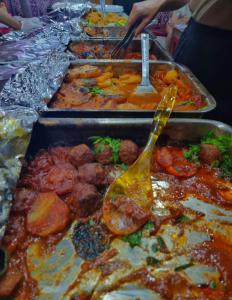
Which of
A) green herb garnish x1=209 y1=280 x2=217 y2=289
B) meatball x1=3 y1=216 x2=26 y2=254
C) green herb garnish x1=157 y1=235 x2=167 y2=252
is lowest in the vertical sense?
meatball x1=3 y1=216 x2=26 y2=254

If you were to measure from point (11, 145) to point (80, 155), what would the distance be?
0.45 metres

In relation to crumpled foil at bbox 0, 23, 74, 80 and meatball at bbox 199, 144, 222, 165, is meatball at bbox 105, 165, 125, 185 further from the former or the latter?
crumpled foil at bbox 0, 23, 74, 80

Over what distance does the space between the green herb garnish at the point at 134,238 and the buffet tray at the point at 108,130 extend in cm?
75

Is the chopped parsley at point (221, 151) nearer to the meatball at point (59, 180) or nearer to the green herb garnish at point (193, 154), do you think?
the green herb garnish at point (193, 154)

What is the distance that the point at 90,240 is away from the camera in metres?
1.49

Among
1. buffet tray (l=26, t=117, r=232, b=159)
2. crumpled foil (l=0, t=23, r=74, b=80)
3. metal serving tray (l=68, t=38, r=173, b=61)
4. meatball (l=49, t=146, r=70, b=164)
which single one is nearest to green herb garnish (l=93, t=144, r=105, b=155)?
buffet tray (l=26, t=117, r=232, b=159)

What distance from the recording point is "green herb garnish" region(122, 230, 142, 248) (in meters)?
1.49

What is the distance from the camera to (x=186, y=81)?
2701 mm

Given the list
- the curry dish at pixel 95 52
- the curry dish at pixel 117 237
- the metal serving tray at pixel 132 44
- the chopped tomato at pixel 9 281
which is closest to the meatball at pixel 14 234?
the curry dish at pixel 117 237

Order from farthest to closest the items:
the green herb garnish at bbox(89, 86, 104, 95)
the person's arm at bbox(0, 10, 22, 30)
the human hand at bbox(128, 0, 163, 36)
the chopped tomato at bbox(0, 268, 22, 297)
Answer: the person's arm at bbox(0, 10, 22, 30), the human hand at bbox(128, 0, 163, 36), the green herb garnish at bbox(89, 86, 104, 95), the chopped tomato at bbox(0, 268, 22, 297)

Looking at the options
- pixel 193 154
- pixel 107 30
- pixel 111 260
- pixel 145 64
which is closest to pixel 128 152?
pixel 193 154

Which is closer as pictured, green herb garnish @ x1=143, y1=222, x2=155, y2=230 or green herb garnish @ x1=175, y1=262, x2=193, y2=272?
green herb garnish @ x1=175, y1=262, x2=193, y2=272

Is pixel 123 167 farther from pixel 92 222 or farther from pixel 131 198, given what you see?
pixel 92 222

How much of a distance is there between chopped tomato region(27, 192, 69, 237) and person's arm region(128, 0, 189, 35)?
7.55 ft
